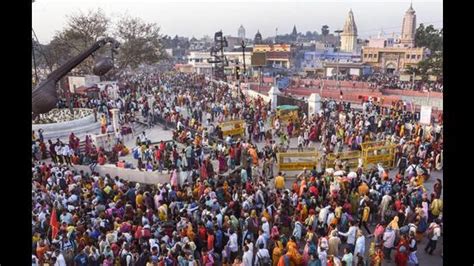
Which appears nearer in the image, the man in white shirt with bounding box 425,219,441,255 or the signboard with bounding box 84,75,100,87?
the man in white shirt with bounding box 425,219,441,255

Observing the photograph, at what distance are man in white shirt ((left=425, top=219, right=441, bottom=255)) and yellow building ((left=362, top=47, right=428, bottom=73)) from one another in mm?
53616

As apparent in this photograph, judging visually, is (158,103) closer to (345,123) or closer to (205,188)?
(345,123)

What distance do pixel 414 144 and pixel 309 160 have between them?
334 centimetres

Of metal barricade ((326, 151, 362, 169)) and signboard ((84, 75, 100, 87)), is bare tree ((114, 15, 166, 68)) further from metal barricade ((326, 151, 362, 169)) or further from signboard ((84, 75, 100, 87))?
metal barricade ((326, 151, 362, 169))

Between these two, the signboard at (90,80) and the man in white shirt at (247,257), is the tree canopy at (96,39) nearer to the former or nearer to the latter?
the signboard at (90,80)

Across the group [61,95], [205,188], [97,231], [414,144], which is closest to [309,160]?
[414,144]

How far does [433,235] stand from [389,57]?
57621mm

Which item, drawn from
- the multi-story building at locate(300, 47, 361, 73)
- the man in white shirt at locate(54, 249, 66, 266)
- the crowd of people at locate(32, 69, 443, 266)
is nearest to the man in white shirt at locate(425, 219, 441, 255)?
the crowd of people at locate(32, 69, 443, 266)

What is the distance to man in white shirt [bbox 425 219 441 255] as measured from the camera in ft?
27.3

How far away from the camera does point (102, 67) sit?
20.7 metres

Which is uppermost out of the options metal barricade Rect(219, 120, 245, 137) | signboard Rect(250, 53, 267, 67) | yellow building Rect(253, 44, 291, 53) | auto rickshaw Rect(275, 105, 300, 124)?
yellow building Rect(253, 44, 291, 53)
